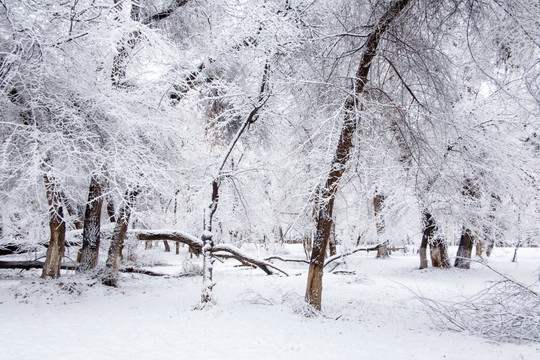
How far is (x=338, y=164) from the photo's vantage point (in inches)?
285

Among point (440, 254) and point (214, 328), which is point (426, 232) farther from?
point (214, 328)

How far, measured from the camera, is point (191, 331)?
6363 millimetres

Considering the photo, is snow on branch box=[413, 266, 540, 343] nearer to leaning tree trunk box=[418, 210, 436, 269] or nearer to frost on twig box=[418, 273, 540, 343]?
frost on twig box=[418, 273, 540, 343]

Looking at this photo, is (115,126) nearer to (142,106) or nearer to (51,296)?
(142,106)

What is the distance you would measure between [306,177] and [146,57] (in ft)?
16.6

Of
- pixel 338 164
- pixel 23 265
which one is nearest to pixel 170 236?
pixel 23 265

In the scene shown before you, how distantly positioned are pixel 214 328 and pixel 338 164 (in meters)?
4.07

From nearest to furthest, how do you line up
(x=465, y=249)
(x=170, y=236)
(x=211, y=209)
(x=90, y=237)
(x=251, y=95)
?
(x=251, y=95) → (x=211, y=209) → (x=90, y=237) → (x=170, y=236) → (x=465, y=249)

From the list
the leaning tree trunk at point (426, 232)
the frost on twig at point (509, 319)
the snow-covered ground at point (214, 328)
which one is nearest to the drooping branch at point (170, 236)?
the snow-covered ground at point (214, 328)

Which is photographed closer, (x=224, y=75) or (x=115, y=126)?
(x=115, y=126)

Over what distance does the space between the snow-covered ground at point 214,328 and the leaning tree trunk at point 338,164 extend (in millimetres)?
595

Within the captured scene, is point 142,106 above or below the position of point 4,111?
above

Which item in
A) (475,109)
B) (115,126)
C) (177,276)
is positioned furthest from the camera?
(177,276)

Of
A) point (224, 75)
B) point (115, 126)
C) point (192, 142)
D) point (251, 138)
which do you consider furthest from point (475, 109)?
point (115, 126)
